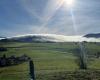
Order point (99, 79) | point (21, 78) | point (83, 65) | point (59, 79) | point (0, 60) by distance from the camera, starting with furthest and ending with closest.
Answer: point (0, 60) → point (83, 65) → point (21, 78) → point (59, 79) → point (99, 79)

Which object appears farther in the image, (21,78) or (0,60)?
(0,60)

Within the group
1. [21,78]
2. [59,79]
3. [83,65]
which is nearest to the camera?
[59,79]

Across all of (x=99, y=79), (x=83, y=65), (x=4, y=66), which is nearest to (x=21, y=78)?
(x=99, y=79)

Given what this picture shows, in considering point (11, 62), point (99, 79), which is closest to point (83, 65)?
point (99, 79)

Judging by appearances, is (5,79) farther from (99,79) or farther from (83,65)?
(83,65)

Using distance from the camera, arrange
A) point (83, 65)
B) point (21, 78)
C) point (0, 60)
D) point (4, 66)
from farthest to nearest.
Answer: point (0, 60) < point (4, 66) < point (83, 65) < point (21, 78)

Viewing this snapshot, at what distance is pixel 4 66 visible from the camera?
79062 mm

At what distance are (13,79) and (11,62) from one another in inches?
1524

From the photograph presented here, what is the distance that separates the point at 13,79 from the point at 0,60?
142 feet

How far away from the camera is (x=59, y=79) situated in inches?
1619

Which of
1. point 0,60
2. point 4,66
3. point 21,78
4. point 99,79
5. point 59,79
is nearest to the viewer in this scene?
point 99,79

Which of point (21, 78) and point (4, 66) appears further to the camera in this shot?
point (4, 66)

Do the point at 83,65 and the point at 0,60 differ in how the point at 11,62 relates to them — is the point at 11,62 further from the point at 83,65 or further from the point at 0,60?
the point at 83,65

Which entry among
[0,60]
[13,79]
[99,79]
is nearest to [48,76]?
[13,79]
